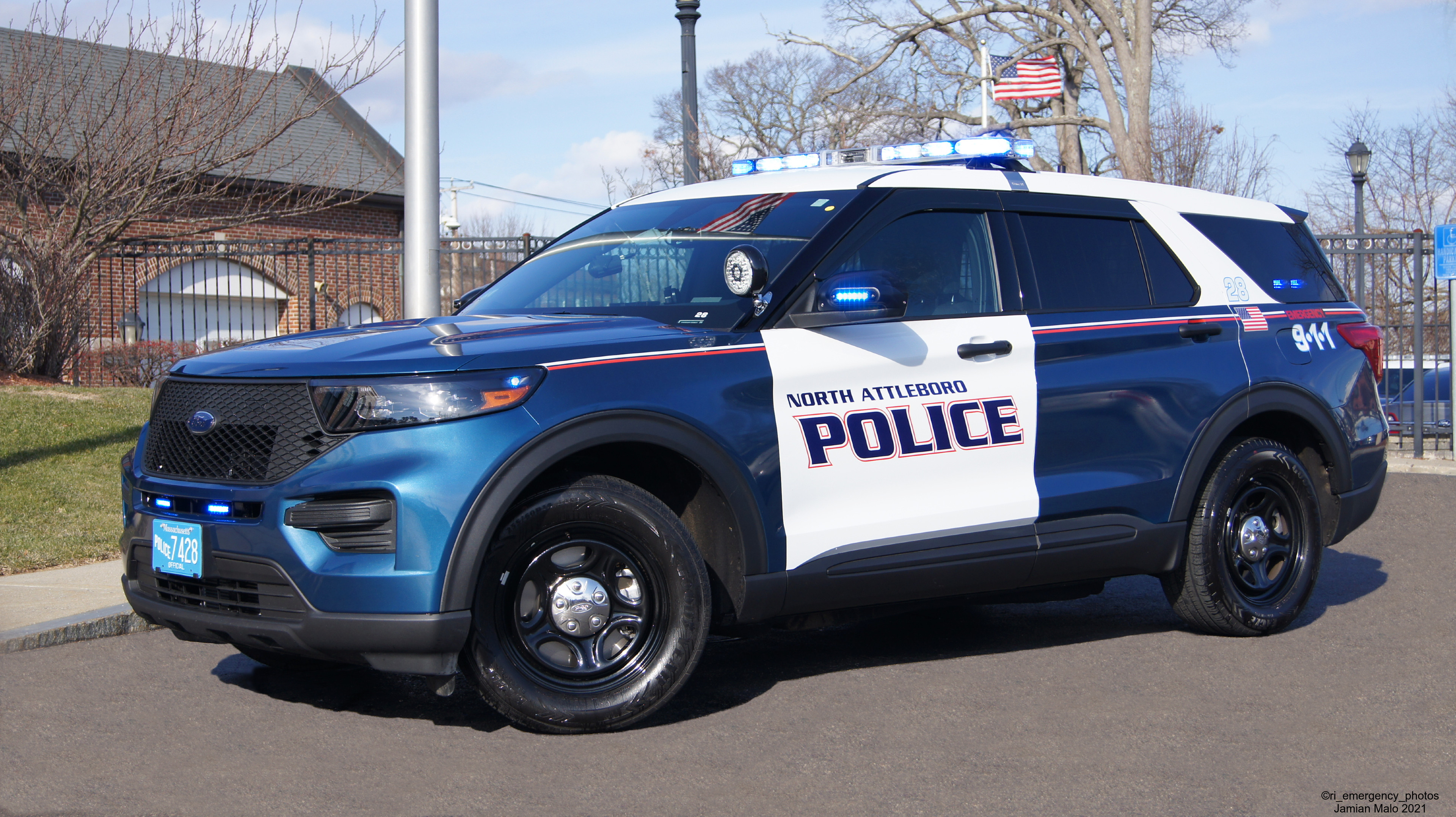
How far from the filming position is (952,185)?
216 inches

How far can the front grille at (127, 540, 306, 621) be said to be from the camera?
4.15 meters

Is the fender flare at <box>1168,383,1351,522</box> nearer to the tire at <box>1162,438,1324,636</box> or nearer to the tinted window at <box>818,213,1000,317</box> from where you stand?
the tire at <box>1162,438,1324,636</box>

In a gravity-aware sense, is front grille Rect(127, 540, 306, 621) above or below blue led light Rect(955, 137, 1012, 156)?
below

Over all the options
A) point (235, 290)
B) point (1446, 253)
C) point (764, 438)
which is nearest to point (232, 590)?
point (764, 438)

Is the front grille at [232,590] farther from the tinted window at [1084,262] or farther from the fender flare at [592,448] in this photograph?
the tinted window at [1084,262]

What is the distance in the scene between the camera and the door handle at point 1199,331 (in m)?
5.88

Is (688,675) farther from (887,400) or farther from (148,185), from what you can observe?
(148,185)

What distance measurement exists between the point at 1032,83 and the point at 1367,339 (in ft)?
59.1

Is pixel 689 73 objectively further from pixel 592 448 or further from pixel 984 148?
pixel 592 448

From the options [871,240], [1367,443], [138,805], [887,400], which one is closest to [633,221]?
[871,240]

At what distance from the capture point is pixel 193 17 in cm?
1523

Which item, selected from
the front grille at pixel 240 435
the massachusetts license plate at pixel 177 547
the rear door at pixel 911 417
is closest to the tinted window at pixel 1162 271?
the rear door at pixel 911 417

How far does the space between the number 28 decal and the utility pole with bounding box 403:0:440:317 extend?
4.70m

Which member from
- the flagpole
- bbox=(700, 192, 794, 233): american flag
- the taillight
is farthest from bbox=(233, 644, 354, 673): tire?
the flagpole
